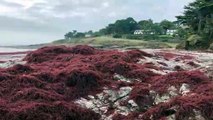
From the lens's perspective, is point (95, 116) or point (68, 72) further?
point (68, 72)

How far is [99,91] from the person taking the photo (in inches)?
947

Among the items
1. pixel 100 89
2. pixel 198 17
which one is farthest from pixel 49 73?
pixel 198 17

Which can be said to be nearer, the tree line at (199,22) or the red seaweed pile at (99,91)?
the red seaweed pile at (99,91)

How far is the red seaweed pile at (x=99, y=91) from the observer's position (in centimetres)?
2048

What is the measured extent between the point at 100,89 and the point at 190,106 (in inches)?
228

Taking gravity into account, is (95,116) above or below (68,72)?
below

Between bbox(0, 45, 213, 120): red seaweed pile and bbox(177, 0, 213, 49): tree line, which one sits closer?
bbox(0, 45, 213, 120): red seaweed pile

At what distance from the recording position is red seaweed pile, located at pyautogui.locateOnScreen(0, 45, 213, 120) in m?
20.5

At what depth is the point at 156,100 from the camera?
22.4 metres

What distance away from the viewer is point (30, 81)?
24.3m

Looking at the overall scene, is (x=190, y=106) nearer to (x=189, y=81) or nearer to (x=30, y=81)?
(x=189, y=81)

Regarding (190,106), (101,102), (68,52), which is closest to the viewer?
(190,106)

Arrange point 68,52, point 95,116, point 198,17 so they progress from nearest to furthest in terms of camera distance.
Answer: point 95,116, point 68,52, point 198,17

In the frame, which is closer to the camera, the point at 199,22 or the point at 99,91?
the point at 99,91
